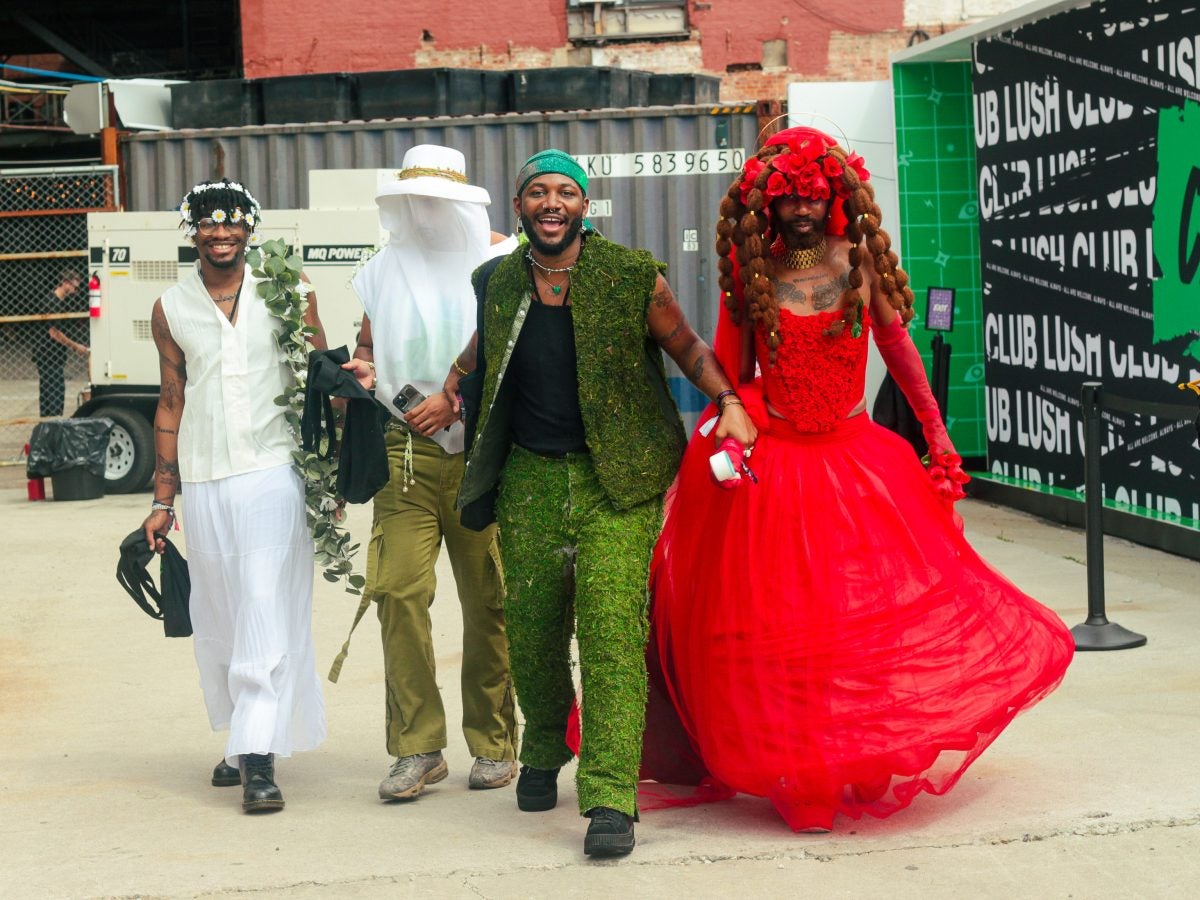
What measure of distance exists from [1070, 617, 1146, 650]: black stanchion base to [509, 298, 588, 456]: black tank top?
10.2ft

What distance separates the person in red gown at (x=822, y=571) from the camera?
15.2ft

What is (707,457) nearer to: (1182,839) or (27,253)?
(1182,839)

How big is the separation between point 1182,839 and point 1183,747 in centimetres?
101

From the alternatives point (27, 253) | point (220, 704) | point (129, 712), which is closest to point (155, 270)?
point (27, 253)

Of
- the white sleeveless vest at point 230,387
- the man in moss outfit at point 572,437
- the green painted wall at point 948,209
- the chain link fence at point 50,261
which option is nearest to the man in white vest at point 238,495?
the white sleeveless vest at point 230,387

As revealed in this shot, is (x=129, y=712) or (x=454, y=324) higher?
(x=454, y=324)

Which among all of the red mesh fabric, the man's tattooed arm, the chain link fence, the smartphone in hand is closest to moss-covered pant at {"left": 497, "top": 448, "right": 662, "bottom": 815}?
the red mesh fabric

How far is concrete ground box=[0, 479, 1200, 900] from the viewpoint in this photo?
435cm

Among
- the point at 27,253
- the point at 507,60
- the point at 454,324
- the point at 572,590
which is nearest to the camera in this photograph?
the point at 572,590

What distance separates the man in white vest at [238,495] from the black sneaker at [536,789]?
78 cm

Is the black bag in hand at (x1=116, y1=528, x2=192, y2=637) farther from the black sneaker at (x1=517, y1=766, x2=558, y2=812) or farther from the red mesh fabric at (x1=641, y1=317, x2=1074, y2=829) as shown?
the red mesh fabric at (x1=641, y1=317, x2=1074, y2=829)

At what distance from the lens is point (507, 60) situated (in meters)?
24.7

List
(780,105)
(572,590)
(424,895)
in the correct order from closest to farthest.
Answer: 1. (424,895)
2. (572,590)
3. (780,105)

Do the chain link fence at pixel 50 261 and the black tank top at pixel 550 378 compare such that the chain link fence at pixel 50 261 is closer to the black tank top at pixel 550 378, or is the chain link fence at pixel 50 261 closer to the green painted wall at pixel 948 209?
the green painted wall at pixel 948 209
